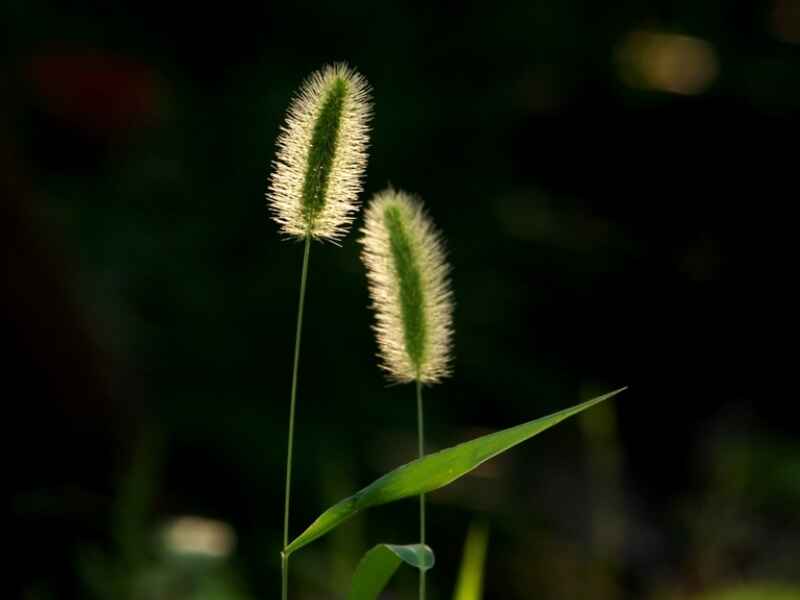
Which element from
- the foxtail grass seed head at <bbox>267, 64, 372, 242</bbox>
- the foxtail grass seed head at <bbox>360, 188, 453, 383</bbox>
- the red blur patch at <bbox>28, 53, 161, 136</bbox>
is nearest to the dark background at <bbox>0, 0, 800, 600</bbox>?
the red blur patch at <bbox>28, 53, 161, 136</bbox>

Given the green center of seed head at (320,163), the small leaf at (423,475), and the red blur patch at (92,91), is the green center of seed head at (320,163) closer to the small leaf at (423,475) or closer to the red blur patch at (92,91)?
the small leaf at (423,475)

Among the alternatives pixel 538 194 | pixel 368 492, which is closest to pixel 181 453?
pixel 538 194

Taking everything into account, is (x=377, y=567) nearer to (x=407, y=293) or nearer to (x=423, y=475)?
(x=423, y=475)

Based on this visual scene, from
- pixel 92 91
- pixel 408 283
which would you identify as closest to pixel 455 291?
pixel 92 91

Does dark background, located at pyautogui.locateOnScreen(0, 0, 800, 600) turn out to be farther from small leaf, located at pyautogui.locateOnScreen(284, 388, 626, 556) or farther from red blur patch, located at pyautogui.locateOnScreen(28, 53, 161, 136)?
small leaf, located at pyautogui.locateOnScreen(284, 388, 626, 556)

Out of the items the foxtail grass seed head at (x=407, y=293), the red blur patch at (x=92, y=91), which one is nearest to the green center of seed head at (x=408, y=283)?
the foxtail grass seed head at (x=407, y=293)
